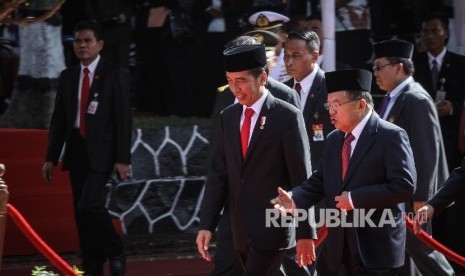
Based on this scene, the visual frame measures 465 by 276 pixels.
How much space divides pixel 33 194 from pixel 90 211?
1.28m

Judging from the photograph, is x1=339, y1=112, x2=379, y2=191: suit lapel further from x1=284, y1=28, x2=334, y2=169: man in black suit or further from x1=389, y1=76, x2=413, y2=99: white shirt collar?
x1=389, y1=76, x2=413, y2=99: white shirt collar

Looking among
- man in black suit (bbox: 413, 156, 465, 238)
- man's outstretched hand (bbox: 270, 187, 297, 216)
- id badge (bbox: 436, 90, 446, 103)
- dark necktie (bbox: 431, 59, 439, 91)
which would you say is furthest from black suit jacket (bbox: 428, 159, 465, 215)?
dark necktie (bbox: 431, 59, 439, 91)

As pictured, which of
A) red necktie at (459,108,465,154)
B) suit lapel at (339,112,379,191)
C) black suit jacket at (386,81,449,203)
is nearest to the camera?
suit lapel at (339,112,379,191)

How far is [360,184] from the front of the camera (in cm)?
695

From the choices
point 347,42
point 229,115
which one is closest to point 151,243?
point 347,42

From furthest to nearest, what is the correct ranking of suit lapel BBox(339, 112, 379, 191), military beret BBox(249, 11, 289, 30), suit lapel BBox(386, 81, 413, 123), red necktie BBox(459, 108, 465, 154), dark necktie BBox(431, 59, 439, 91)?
1. dark necktie BBox(431, 59, 439, 91)
2. military beret BBox(249, 11, 289, 30)
3. red necktie BBox(459, 108, 465, 154)
4. suit lapel BBox(386, 81, 413, 123)
5. suit lapel BBox(339, 112, 379, 191)

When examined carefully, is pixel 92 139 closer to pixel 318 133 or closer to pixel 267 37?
pixel 267 37

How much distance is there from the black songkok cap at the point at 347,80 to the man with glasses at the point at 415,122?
6.15ft

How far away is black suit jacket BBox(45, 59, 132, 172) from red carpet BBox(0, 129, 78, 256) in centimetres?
81

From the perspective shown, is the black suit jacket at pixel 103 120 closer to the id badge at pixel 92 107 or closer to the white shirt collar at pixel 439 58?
the id badge at pixel 92 107

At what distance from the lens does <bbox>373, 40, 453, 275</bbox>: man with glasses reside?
8789 mm

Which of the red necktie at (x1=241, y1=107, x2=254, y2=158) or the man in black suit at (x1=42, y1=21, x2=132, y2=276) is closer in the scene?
the red necktie at (x1=241, y1=107, x2=254, y2=158)

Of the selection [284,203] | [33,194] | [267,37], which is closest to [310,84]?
[267,37]

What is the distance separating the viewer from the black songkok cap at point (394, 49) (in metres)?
9.00
